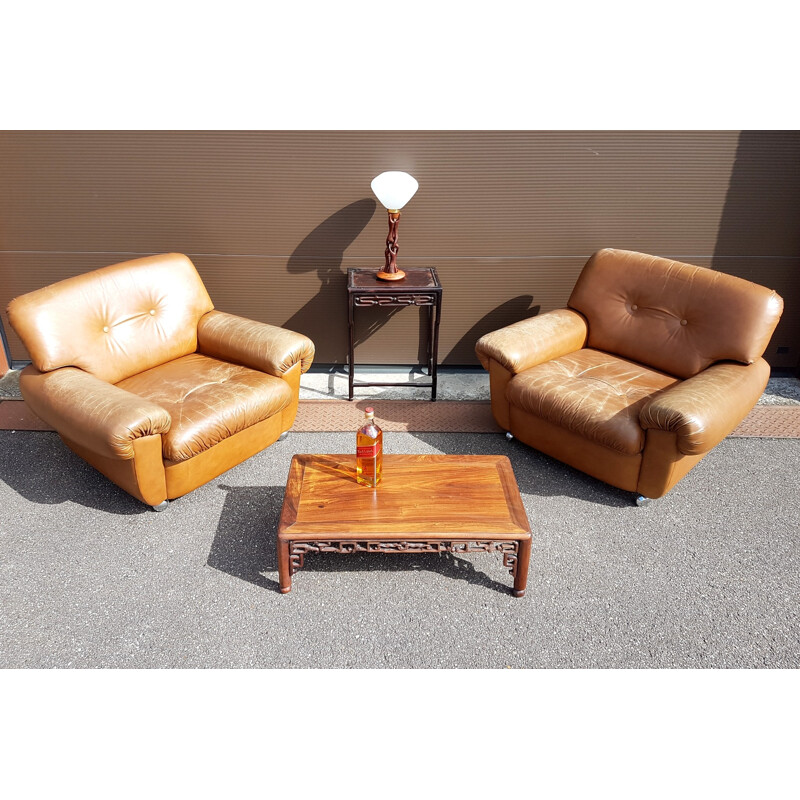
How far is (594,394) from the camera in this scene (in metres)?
3.55

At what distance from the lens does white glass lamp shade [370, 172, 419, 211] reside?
13.1ft

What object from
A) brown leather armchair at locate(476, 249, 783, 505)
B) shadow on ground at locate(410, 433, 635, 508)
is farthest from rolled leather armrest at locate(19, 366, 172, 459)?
brown leather armchair at locate(476, 249, 783, 505)

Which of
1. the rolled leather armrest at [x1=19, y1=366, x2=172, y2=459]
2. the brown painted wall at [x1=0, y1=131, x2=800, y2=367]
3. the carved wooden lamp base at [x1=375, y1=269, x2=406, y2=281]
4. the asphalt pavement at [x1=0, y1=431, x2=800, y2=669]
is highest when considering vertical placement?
the brown painted wall at [x1=0, y1=131, x2=800, y2=367]

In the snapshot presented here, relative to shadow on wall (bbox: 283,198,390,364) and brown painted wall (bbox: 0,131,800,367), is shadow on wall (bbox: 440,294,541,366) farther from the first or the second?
shadow on wall (bbox: 283,198,390,364)

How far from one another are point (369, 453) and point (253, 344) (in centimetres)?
124

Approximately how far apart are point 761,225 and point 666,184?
70cm

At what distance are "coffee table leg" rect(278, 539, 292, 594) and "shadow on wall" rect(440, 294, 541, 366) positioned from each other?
236cm

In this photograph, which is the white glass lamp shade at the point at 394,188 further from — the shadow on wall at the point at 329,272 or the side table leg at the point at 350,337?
the side table leg at the point at 350,337

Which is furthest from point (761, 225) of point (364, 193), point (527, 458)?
point (364, 193)

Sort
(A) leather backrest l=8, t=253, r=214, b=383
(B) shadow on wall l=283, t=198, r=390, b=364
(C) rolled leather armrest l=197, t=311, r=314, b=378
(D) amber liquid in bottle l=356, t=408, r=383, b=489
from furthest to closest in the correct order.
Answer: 1. (B) shadow on wall l=283, t=198, r=390, b=364
2. (C) rolled leather armrest l=197, t=311, r=314, b=378
3. (A) leather backrest l=8, t=253, r=214, b=383
4. (D) amber liquid in bottle l=356, t=408, r=383, b=489

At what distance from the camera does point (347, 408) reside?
4.33 metres

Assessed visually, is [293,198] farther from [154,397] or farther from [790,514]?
[790,514]

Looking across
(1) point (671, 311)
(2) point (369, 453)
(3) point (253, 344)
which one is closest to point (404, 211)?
(3) point (253, 344)

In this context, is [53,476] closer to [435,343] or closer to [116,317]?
[116,317]
